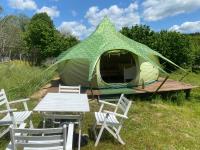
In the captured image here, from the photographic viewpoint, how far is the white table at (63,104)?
5844mm

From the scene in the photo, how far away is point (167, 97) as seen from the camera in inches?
456

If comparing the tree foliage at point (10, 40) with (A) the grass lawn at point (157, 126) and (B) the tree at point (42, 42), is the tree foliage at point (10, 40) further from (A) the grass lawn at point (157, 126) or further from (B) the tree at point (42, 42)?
(A) the grass lawn at point (157, 126)

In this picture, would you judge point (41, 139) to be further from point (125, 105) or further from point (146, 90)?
point (146, 90)

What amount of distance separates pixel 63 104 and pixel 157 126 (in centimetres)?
288

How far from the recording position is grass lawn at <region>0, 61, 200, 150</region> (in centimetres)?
683

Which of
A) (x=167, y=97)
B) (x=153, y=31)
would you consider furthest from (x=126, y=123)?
(x=153, y=31)

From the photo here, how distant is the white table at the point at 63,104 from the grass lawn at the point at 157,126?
33.9 inches

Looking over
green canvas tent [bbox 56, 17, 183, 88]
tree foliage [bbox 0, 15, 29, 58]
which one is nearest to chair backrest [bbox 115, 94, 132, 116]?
green canvas tent [bbox 56, 17, 183, 88]

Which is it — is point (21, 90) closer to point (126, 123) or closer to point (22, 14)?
point (126, 123)

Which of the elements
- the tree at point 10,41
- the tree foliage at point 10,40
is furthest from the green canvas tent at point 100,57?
the tree at point 10,41

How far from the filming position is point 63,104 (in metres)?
6.38

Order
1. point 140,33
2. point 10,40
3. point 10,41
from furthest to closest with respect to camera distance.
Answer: point 10,40, point 10,41, point 140,33

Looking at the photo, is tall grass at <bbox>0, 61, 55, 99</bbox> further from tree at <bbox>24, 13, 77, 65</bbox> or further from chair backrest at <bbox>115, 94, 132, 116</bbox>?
tree at <bbox>24, 13, 77, 65</bbox>

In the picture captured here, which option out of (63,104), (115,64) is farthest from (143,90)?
(115,64)
